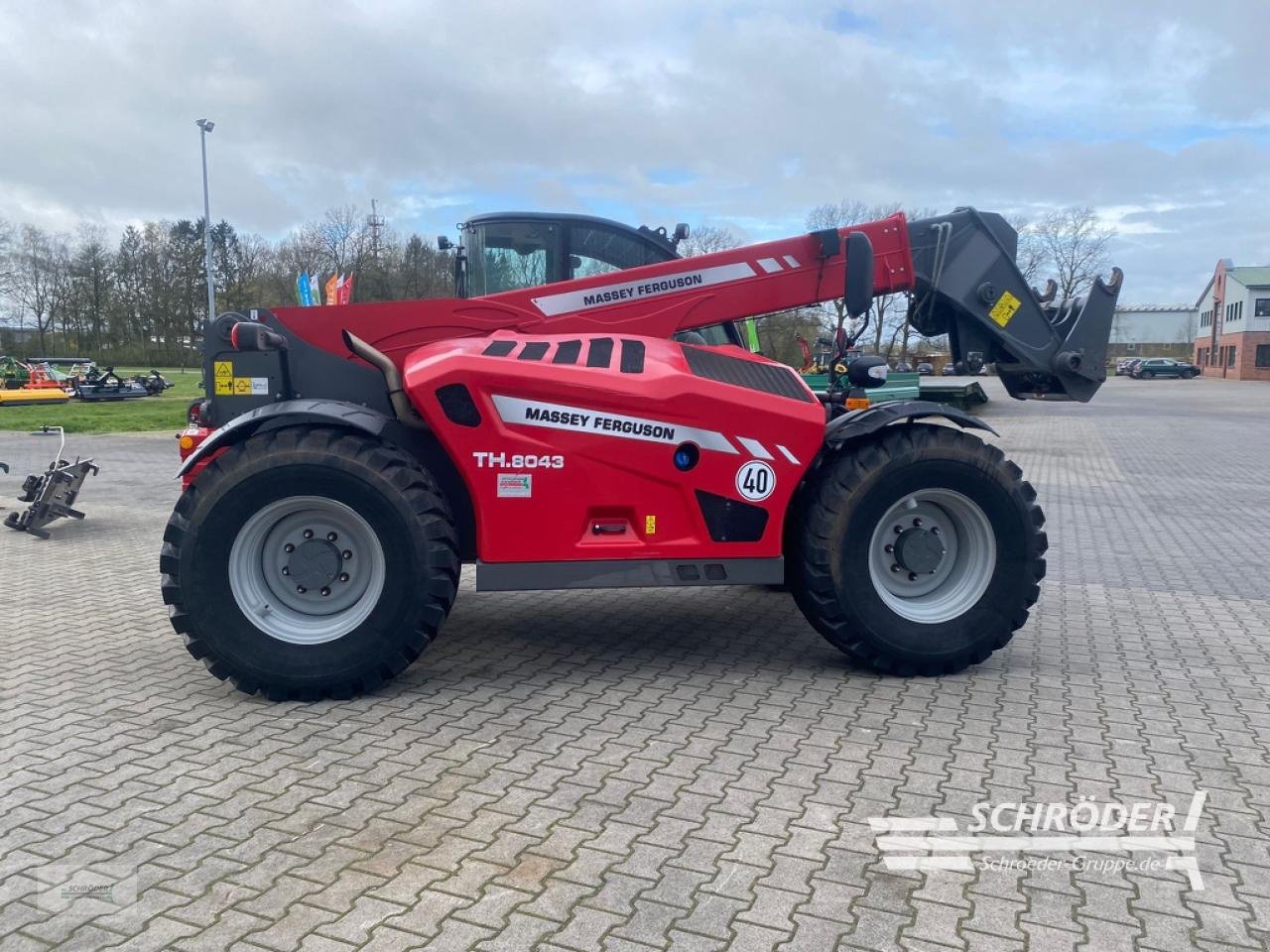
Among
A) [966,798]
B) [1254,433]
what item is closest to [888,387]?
[1254,433]

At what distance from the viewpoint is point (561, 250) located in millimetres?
6625

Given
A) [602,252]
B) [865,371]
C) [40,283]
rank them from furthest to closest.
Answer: [40,283] → [602,252] → [865,371]

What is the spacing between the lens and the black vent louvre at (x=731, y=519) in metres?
5.21

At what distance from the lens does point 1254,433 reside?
2488 centimetres

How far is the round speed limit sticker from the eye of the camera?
17.1 ft

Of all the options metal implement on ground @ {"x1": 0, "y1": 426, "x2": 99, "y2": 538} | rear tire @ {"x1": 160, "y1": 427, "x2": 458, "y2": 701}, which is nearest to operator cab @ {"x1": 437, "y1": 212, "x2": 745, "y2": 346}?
rear tire @ {"x1": 160, "y1": 427, "x2": 458, "y2": 701}

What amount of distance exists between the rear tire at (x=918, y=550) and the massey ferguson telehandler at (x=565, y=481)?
0.01m

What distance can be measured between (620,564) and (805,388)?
140 centimetres

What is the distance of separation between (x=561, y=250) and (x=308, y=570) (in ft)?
8.94

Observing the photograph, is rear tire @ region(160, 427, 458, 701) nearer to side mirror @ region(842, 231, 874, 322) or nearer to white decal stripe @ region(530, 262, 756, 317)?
white decal stripe @ region(530, 262, 756, 317)

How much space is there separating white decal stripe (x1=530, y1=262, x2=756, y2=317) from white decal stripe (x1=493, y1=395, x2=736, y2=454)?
1.06 meters

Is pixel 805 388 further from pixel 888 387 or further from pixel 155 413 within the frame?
pixel 155 413

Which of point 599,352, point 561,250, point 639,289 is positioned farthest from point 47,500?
point 599,352
